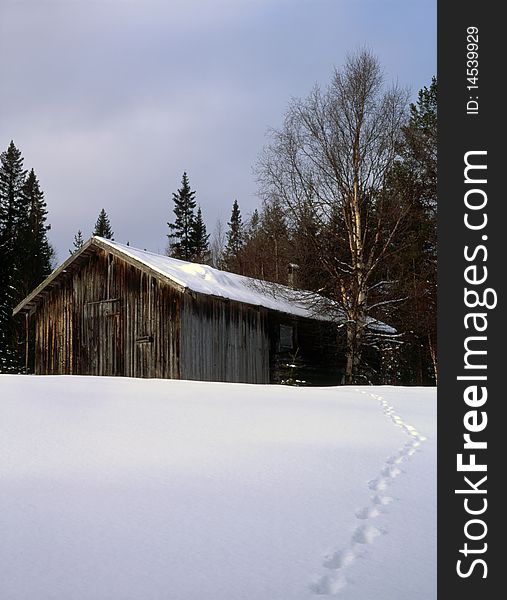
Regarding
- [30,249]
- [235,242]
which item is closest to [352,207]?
[30,249]

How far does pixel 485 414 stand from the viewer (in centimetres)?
253

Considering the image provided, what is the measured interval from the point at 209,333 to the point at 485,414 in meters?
13.6

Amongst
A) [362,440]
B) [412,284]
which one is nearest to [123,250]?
[412,284]

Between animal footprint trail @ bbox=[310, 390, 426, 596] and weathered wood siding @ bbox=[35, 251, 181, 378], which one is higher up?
weathered wood siding @ bbox=[35, 251, 181, 378]

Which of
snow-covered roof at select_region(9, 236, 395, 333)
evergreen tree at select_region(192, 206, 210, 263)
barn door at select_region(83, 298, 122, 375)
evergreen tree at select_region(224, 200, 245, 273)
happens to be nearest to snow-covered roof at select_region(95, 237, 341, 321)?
snow-covered roof at select_region(9, 236, 395, 333)

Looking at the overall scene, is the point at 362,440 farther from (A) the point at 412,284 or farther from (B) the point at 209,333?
(A) the point at 412,284

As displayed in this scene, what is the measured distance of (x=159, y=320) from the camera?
15.5m

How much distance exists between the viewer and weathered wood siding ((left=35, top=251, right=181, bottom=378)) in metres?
15.4

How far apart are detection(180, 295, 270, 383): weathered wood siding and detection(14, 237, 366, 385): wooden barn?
1.0 inches

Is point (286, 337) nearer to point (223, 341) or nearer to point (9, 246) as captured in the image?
point (223, 341)

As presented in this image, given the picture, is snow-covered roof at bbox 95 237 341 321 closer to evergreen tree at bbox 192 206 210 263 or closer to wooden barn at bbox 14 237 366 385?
wooden barn at bbox 14 237 366 385

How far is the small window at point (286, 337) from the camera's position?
62.2 ft

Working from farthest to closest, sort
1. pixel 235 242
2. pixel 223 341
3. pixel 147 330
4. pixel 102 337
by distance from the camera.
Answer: pixel 235 242 < pixel 102 337 < pixel 223 341 < pixel 147 330

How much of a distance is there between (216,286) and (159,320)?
6.15 feet
